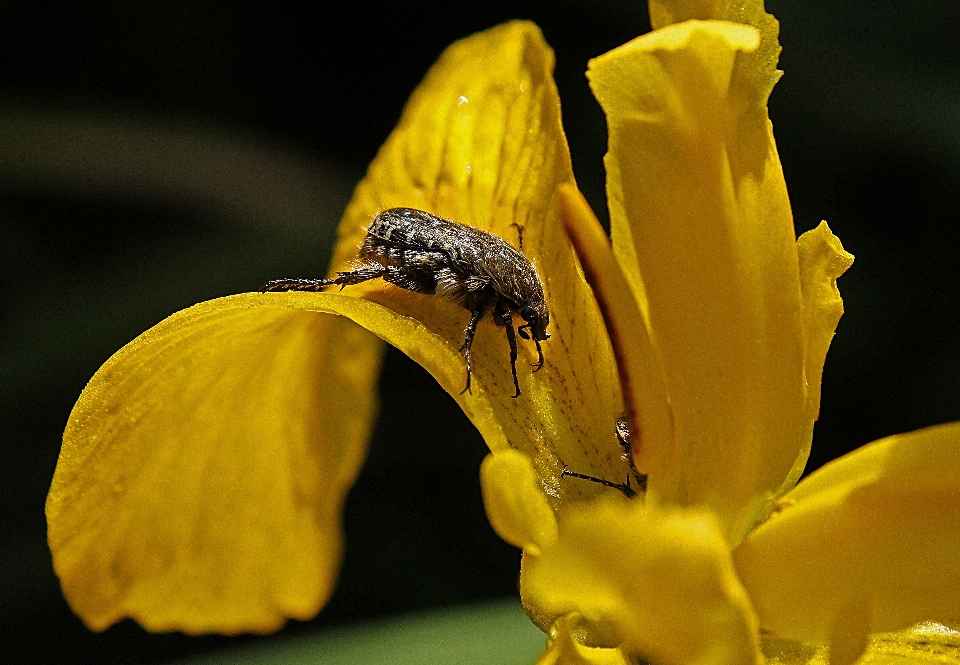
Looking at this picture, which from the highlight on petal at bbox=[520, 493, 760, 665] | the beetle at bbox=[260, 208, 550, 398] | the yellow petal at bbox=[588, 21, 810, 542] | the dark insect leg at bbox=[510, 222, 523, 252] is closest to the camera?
the highlight on petal at bbox=[520, 493, 760, 665]

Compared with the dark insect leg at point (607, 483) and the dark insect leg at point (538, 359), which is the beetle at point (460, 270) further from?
the dark insect leg at point (607, 483)

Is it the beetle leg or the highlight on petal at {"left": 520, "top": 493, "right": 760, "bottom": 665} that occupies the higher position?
the beetle leg

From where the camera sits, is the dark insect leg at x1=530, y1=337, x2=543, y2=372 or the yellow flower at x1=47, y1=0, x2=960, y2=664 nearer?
the yellow flower at x1=47, y1=0, x2=960, y2=664

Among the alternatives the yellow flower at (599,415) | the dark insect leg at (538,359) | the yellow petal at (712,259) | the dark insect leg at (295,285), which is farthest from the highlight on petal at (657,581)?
the dark insect leg at (295,285)

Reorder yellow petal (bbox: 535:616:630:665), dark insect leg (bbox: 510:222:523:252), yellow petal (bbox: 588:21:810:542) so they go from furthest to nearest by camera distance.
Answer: dark insect leg (bbox: 510:222:523:252)
yellow petal (bbox: 588:21:810:542)
yellow petal (bbox: 535:616:630:665)

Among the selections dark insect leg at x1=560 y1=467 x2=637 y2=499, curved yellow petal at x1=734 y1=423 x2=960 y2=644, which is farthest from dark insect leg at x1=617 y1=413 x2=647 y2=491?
curved yellow petal at x1=734 y1=423 x2=960 y2=644

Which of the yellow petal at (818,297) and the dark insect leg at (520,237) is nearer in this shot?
the yellow petal at (818,297)

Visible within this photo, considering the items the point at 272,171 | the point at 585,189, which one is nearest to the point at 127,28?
the point at 272,171

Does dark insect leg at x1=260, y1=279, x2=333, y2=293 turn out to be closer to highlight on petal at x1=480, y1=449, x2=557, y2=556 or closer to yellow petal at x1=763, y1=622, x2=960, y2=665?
highlight on petal at x1=480, y1=449, x2=557, y2=556
